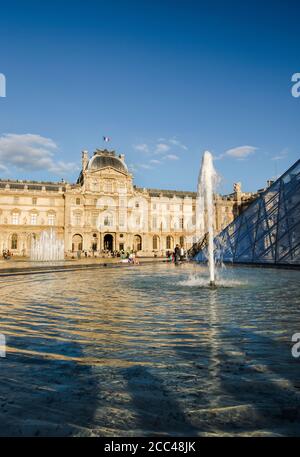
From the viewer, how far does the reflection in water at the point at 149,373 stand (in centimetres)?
215

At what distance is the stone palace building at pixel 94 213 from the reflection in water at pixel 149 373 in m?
49.0

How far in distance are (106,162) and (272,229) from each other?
43.3 meters

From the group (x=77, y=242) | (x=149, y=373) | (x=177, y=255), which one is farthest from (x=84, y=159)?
(x=149, y=373)

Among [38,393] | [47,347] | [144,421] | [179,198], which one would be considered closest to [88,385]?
[38,393]

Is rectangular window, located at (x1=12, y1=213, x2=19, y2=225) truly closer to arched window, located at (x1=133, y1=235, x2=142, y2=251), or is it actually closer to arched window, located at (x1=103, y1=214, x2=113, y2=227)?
arched window, located at (x1=103, y1=214, x2=113, y2=227)

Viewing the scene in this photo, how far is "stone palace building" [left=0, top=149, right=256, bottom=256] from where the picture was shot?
55.3 m

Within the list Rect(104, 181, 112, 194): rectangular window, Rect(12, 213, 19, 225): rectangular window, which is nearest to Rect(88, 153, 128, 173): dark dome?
Rect(104, 181, 112, 194): rectangular window

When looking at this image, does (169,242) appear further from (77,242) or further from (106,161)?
(106,161)

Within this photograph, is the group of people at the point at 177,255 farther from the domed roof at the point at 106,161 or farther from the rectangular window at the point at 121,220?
the domed roof at the point at 106,161

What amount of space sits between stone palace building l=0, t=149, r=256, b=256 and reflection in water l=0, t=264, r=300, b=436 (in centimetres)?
4897

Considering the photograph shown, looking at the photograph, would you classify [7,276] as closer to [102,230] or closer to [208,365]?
[208,365]

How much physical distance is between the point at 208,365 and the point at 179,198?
205 feet

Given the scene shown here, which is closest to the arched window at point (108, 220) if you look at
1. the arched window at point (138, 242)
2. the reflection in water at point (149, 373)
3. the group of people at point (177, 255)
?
the arched window at point (138, 242)
